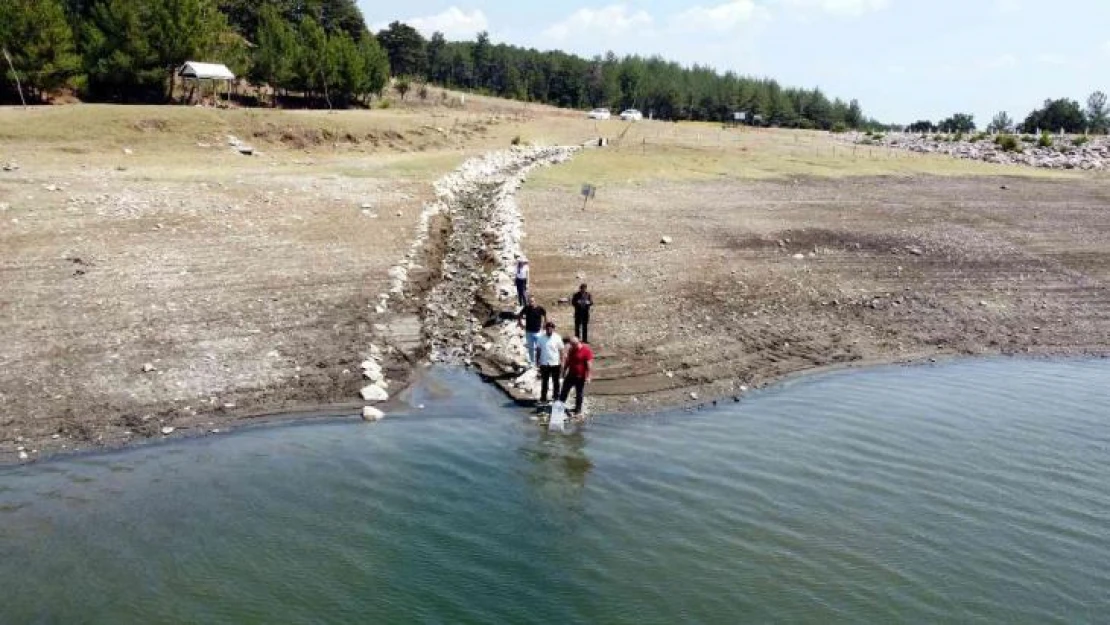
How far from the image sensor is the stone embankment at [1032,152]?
6694 centimetres

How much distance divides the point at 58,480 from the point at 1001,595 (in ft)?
50.0

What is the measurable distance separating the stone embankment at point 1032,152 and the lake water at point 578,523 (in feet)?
196

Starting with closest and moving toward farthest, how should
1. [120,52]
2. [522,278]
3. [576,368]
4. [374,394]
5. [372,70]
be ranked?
[576,368] → [374,394] → [522,278] → [120,52] → [372,70]

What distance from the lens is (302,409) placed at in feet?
56.5

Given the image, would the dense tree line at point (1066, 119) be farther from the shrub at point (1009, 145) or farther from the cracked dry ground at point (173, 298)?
the cracked dry ground at point (173, 298)

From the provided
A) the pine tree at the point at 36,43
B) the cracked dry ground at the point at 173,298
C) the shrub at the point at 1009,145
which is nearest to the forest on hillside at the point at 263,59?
the pine tree at the point at 36,43

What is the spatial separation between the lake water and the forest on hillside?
5422 cm

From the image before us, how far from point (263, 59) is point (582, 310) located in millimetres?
66913

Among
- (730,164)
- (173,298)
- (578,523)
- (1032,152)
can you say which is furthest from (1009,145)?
(578,523)

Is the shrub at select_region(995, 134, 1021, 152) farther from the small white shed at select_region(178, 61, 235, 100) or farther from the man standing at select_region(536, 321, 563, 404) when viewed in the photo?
the man standing at select_region(536, 321, 563, 404)

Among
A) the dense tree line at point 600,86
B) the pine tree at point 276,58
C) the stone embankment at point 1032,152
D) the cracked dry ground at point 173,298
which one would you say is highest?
the dense tree line at point 600,86


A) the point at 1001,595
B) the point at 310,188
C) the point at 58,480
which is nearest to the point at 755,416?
the point at 1001,595

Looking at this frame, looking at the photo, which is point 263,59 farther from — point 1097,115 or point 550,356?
point 1097,115

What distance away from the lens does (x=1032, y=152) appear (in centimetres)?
7619
